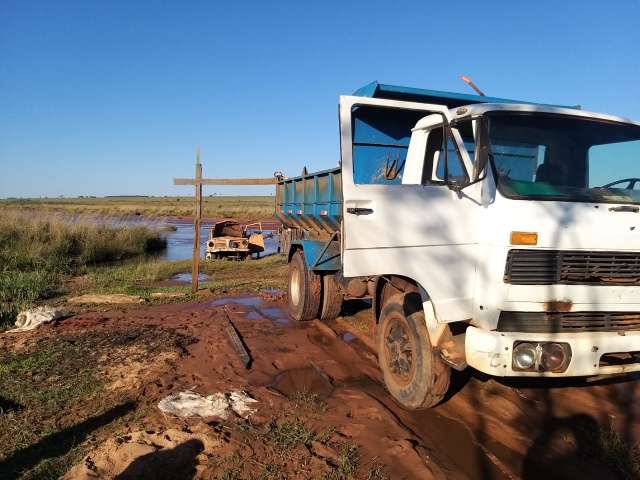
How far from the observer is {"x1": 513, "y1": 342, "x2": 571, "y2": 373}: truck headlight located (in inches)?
141

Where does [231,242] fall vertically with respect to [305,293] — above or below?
above

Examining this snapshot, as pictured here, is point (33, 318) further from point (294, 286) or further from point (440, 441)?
point (440, 441)

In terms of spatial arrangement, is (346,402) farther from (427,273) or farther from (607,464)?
(607,464)

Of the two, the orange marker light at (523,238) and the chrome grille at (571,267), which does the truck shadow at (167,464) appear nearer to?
the chrome grille at (571,267)

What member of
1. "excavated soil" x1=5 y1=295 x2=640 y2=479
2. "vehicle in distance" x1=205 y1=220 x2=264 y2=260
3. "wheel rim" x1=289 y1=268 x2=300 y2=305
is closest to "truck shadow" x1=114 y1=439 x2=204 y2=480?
"excavated soil" x1=5 y1=295 x2=640 y2=479

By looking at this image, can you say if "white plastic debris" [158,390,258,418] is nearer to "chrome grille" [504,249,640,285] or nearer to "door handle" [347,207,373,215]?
"door handle" [347,207,373,215]

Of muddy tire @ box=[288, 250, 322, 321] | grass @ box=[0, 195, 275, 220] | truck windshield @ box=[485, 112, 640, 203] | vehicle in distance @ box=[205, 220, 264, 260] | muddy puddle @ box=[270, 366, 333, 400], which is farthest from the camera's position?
grass @ box=[0, 195, 275, 220]

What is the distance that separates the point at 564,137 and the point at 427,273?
1.82 metres

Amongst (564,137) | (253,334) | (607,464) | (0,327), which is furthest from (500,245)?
(0,327)

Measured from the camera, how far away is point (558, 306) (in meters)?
3.62

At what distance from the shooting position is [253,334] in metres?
7.05

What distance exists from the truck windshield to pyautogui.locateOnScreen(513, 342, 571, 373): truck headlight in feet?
3.73

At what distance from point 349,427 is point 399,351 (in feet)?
3.16

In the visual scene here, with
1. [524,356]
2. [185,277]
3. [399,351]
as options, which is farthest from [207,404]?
[185,277]
